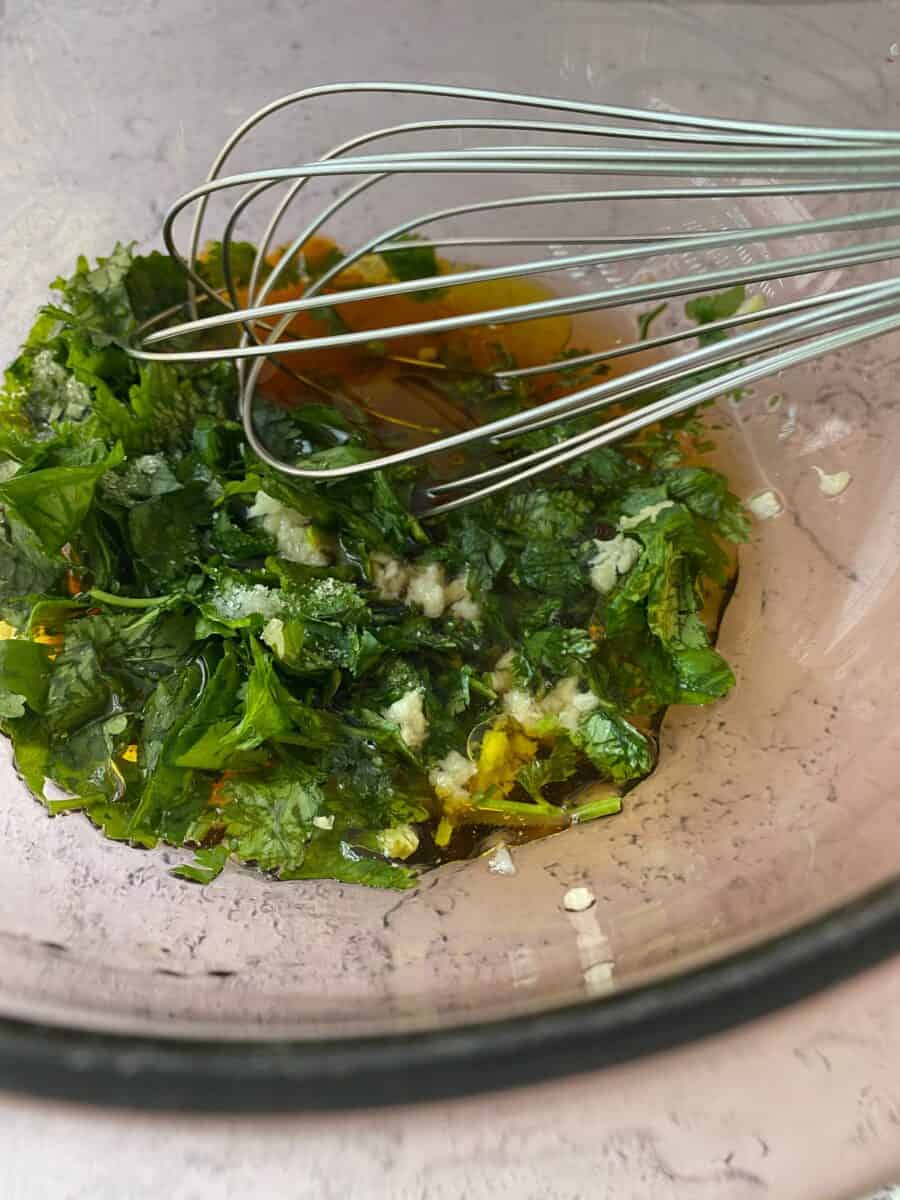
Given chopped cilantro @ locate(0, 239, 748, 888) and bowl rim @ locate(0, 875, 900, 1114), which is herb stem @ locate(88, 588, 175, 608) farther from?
bowl rim @ locate(0, 875, 900, 1114)

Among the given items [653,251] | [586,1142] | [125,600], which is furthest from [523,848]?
[653,251]

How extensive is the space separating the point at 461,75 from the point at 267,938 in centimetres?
99

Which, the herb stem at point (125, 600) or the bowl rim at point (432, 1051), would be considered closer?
the bowl rim at point (432, 1051)

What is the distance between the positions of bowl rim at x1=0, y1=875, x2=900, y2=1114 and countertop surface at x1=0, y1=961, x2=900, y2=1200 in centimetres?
3

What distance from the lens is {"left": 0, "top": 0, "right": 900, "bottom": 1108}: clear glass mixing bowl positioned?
0.57 m

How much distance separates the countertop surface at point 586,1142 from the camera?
0.59m

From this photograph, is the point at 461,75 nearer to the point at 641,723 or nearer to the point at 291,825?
the point at 641,723

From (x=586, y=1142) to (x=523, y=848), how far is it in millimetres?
297

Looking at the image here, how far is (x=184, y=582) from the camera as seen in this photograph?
0.83 metres

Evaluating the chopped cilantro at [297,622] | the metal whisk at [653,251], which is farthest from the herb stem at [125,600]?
the metal whisk at [653,251]

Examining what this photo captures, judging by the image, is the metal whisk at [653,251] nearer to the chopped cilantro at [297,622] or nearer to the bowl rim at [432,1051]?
the chopped cilantro at [297,622]

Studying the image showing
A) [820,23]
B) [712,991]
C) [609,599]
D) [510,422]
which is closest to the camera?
[712,991]

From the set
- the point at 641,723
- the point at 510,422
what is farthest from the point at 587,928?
the point at 510,422

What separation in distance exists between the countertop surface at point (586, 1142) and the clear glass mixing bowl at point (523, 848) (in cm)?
5
